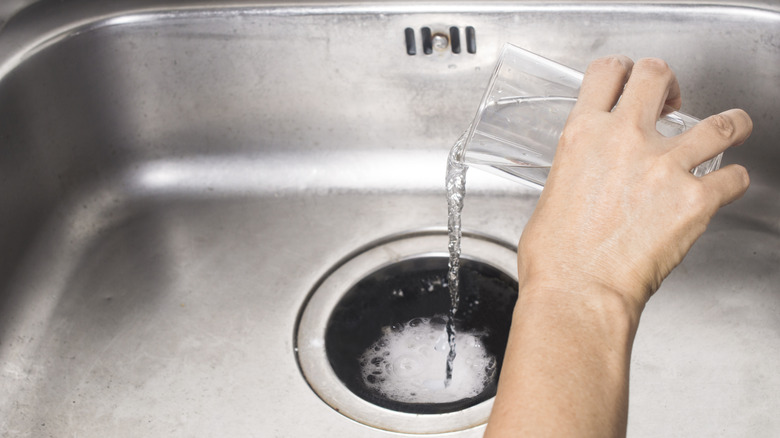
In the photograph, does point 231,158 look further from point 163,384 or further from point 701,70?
point 701,70

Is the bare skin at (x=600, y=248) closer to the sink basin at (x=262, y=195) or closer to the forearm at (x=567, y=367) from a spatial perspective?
the forearm at (x=567, y=367)

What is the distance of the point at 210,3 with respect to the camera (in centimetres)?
82

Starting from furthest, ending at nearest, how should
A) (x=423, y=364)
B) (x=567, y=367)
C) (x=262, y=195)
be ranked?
(x=262, y=195) → (x=423, y=364) → (x=567, y=367)

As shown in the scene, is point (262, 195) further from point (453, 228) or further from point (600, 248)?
point (600, 248)

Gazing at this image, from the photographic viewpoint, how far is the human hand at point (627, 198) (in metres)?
0.44

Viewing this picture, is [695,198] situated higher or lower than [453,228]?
higher

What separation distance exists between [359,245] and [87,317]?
0.29 m

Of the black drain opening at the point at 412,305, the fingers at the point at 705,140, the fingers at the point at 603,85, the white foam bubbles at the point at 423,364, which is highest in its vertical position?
the fingers at the point at 603,85

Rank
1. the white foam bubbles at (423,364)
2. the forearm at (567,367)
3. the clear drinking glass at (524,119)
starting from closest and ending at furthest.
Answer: the forearm at (567,367) → the clear drinking glass at (524,119) → the white foam bubbles at (423,364)

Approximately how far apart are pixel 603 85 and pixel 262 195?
499mm

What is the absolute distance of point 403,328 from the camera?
77 centimetres

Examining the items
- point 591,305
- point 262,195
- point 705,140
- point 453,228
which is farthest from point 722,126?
point 262,195

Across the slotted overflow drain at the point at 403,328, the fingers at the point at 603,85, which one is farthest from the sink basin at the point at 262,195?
the fingers at the point at 603,85

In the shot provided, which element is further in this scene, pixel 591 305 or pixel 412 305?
pixel 412 305
